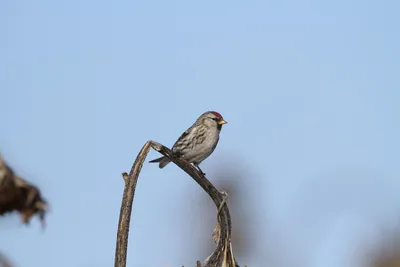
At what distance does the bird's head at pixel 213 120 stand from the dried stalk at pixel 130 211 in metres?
5.14

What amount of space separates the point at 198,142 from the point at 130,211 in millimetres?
5381

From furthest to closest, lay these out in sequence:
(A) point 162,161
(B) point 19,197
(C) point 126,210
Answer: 1. (A) point 162,161
2. (C) point 126,210
3. (B) point 19,197

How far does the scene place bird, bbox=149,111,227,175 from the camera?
23.5ft

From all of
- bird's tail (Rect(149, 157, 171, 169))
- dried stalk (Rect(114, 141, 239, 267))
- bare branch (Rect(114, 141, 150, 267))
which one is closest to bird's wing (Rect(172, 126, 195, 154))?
bird's tail (Rect(149, 157, 171, 169))

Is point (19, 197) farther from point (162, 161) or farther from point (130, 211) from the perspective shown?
point (162, 161)

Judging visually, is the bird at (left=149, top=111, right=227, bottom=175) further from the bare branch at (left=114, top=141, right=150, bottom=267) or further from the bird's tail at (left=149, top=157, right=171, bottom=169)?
the bare branch at (left=114, top=141, right=150, bottom=267)

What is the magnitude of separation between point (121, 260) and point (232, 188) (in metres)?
6.34

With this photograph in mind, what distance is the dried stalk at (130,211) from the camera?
1793 millimetres

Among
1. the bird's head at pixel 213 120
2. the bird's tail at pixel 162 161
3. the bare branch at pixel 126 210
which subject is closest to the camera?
the bare branch at pixel 126 210

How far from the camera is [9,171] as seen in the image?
131 cm

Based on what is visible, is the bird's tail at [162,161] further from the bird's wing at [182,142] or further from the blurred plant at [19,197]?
the blurred plant at [19,197]

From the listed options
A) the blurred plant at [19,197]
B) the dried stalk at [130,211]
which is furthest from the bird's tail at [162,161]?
the blurred plant at [19,197]

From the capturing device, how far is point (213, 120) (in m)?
7.59

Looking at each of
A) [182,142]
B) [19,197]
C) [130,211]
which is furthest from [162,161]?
[19,197]
